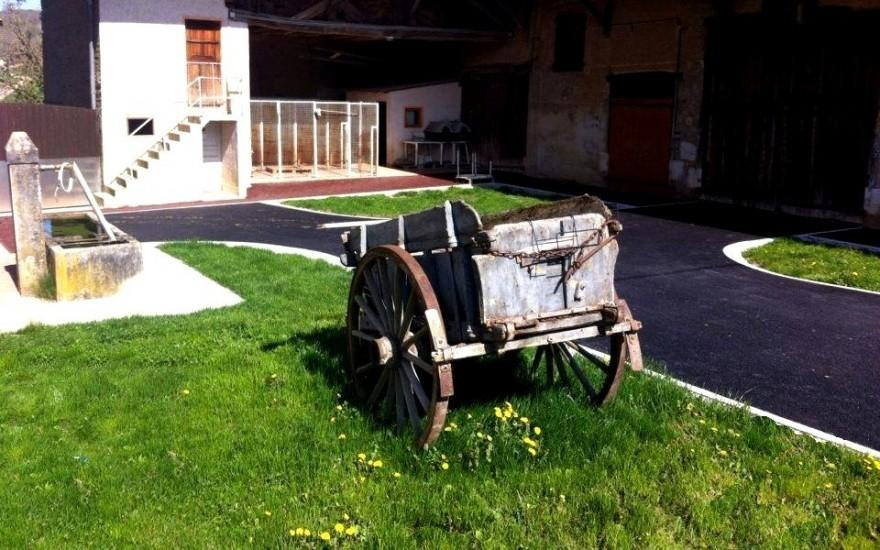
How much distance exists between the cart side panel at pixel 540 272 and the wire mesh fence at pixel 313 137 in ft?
61.4

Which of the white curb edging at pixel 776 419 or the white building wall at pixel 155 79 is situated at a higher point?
the white building wall at pixel 155 79

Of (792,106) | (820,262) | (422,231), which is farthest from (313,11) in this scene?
(422,231)

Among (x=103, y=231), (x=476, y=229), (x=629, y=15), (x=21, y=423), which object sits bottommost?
(x=21, y=423)

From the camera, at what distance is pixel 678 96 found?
20.2 m

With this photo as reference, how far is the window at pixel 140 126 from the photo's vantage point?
20234 millimetres

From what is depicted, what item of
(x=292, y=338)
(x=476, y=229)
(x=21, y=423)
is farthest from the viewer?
(x=292, y=338)

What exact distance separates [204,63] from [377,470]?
17.8 m

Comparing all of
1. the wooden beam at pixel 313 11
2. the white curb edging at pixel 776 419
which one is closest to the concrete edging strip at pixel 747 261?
the white curb edging at pixel 776 419

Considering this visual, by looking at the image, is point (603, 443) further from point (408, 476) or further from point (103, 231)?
point (103, 231)

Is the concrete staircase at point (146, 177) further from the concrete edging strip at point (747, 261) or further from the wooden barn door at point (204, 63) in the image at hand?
the concrete edging strip at point (747, 261)

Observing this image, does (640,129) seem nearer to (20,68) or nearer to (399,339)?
(399,339)

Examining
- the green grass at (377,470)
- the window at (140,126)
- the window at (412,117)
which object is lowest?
the green grass at (377,470)

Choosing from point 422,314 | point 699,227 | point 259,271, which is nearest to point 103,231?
point 259,271

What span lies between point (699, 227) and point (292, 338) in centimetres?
1024
